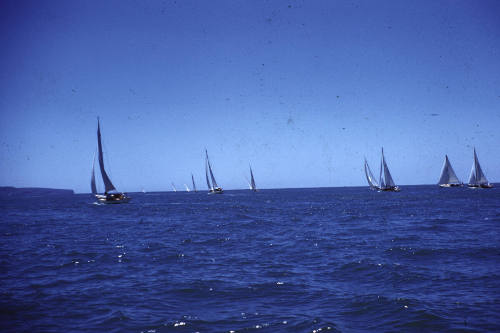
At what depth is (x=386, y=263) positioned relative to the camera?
15914 millimetres

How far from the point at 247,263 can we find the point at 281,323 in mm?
7494

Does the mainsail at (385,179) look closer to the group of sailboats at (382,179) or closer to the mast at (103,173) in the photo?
the group of sailboats at (382,179)

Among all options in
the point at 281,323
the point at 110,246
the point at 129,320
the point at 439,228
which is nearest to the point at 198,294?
the point at 129,320

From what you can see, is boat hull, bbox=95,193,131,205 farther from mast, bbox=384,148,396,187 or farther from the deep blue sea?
mast, bbox=384,148,396,187

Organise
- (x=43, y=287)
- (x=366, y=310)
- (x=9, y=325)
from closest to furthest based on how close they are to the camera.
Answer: (x=9, y=325) → (x=366, y=310) → (x=43, y=287)

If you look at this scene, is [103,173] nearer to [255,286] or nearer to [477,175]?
[255,286]

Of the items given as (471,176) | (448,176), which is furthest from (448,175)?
(471,176)

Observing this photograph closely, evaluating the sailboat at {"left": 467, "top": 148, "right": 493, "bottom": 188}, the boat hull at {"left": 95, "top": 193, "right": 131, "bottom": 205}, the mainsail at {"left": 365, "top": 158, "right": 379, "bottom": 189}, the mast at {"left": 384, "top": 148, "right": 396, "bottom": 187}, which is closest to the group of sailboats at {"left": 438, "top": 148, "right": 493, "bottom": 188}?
the sailboat at {"left": 467, "top": 148, "right": 493, "bottom": 188}

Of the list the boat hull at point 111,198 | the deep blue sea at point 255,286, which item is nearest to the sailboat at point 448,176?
the boat hull at point 111,198

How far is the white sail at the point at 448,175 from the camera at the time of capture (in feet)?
390

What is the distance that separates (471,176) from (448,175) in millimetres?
7377

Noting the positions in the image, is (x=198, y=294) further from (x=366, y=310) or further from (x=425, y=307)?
(x=425, y=307)

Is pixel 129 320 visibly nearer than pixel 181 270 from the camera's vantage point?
Yes

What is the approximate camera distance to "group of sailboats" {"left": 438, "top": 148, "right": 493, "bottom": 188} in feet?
370
